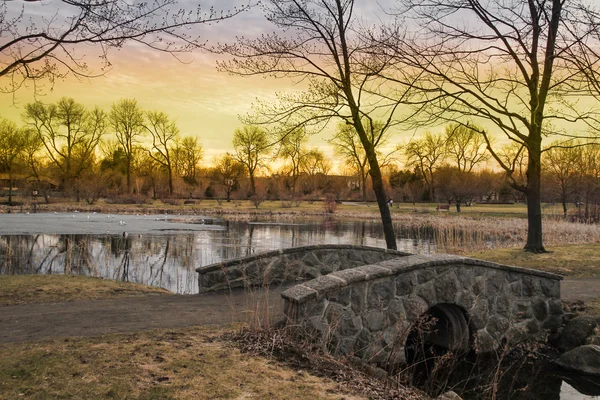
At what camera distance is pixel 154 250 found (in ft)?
64.0

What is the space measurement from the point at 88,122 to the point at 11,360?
59863 millimetres

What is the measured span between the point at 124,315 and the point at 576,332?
7.86m

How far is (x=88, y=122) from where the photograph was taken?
59.8 meters

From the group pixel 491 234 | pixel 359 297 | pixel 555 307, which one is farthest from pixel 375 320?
pixel 491 234

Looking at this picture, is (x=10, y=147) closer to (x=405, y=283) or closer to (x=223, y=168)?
(x=223, y=168)

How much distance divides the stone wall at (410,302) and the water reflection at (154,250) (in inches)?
223

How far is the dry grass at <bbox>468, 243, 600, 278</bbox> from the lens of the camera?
13.5 meters

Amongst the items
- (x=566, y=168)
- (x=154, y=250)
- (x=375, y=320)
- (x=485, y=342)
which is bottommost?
(x=485, y=342)

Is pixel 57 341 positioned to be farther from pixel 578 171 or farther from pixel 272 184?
pixel 272 184

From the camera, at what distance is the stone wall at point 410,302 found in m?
6.83

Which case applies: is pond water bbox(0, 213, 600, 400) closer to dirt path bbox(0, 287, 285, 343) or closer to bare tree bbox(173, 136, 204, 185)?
dirt path bbox(0, 287, 285, 343)

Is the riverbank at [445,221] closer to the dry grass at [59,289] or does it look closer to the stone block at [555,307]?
the stone block at [555,307]

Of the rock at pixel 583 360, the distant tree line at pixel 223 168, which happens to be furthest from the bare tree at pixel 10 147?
the rock at pixel 583 360

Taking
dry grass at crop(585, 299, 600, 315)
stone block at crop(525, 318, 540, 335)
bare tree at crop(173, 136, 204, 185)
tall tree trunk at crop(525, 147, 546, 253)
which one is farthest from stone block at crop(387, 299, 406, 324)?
bare tree at crop(173, 136, 204, 185)
